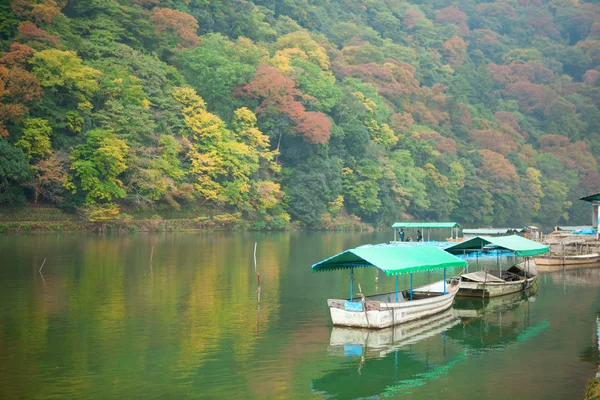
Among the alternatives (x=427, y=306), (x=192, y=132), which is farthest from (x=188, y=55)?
(x=427, y=306)

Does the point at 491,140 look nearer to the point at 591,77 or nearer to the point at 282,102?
the point at 591,77

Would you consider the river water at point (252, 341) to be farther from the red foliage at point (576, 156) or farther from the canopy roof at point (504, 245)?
the red foliage at point (576, 156)

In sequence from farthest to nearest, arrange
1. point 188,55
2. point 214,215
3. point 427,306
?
1. point 188,55
2. point 214,215
3. point 427,306

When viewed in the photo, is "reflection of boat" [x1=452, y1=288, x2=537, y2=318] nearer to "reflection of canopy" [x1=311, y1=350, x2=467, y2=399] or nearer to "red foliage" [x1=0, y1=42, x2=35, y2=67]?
"reflection of canopy" [x1=311, y1=350, x2=467, y2=399]

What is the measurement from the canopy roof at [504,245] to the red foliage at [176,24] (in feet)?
199

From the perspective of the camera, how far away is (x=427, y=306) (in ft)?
83.5

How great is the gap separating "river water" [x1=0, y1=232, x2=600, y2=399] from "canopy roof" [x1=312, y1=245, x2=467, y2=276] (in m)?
2.20

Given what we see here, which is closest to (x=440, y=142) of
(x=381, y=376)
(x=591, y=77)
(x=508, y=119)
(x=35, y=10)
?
(x=508, y=119)

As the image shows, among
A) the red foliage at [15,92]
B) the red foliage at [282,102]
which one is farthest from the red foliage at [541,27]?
the red foliage at [15,92]

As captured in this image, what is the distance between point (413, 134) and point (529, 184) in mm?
24507

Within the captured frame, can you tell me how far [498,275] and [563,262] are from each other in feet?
47.9

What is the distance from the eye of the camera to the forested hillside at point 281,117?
204 feet

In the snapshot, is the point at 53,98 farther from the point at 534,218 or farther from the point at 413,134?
the point at 534,218

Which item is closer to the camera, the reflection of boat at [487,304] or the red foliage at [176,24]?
the reflection of boat at [487,304]
